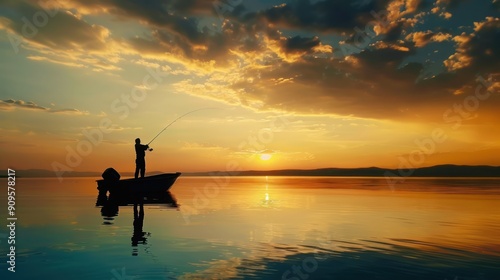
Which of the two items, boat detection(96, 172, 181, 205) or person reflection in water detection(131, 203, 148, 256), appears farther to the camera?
boat detection(96, 172, 181, 205)

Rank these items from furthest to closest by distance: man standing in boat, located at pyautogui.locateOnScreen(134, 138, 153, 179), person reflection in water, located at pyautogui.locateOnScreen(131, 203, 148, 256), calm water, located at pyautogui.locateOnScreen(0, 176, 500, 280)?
man standing in boat, located at pyautogui.locateOnScreen(134, 138, 153, 179), person reflection in water, located at pyautogui.locateOnScreen(131, 203, 148, 256), calm water, located at pyautogui.locateOnScreen(0, 176, 500, 280)

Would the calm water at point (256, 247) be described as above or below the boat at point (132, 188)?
below

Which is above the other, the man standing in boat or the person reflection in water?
the man standing in boat

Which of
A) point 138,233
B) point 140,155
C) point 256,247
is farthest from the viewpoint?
point 140,155

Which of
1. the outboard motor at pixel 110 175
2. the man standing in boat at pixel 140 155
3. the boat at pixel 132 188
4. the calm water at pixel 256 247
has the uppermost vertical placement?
the man standing in boat at pixel 140 155

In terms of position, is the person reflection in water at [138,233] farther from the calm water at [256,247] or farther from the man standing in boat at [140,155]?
the man standing in boat at [140,155]

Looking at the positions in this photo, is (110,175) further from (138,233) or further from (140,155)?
(138,233)

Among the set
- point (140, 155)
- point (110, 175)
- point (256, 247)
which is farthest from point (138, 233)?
point (110, 175)

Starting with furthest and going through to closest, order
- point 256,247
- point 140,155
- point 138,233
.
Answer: point 140,155 < point 138,233 < point 256,247

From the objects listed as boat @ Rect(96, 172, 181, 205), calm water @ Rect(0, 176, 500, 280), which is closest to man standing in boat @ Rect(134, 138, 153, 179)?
boat @ Rect(96, 172, 181, 205)

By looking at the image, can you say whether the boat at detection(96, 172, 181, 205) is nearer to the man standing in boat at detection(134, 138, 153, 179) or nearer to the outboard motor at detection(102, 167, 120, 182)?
the outboard motor at detection(102, 167, 120, 182)

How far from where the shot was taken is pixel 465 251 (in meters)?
12.7

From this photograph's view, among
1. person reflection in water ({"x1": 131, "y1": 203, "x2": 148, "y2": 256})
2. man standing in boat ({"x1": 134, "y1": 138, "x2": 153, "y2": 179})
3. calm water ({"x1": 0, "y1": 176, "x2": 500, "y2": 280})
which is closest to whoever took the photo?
calm water ({"x1": 0, "y1": 176, "x2": 500, "y2": 280})

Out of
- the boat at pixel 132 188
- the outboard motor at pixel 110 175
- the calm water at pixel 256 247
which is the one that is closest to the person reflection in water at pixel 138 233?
the calm water at pixel 256 247
